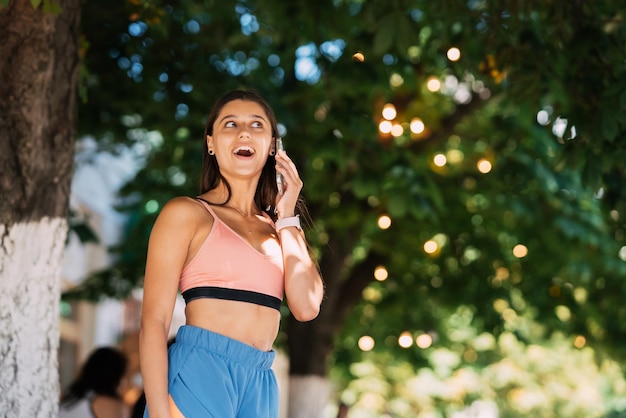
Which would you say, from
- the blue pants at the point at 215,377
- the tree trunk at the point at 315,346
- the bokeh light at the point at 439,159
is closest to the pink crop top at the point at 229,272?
the blue pants at the point at 215,377

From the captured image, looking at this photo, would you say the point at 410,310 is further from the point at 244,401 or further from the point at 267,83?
the point at 244,401

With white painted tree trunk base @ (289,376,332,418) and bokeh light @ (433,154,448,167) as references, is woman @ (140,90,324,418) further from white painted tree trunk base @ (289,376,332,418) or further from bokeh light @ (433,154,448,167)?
white painted tree trunk base @ (289,376,332,418)

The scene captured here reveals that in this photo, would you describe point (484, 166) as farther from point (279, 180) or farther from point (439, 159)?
point (279, 180)

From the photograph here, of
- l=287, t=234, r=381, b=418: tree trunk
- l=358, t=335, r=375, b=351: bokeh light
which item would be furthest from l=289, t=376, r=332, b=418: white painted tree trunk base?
l=358, t=335, r=375, b=351: bokeh light

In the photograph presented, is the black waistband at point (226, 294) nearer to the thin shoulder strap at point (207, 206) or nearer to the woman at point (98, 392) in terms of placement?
the thin shoulder strap at point (207, 206)

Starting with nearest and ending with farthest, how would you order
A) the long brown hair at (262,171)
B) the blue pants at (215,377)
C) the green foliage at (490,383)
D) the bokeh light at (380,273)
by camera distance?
1. the blue pants at (215,377)
2. the long brown hair at (262,171)
3. the bokeh light at (380,273)
4. the green foliage at (490,383)

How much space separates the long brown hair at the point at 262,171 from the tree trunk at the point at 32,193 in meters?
0.94

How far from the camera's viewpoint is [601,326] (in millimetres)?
9898

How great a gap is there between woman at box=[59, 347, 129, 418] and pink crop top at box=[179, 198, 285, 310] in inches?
139

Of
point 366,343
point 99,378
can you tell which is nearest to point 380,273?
point 366,343

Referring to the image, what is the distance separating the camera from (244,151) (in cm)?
334

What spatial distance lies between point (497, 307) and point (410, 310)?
0.80 metres

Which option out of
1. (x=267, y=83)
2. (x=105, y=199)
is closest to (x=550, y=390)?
(x=105, y=199)

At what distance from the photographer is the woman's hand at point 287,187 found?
3318 millimetres
